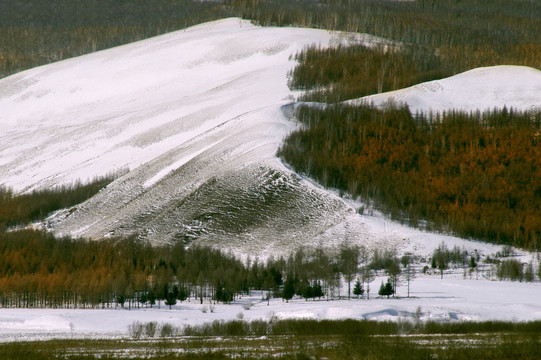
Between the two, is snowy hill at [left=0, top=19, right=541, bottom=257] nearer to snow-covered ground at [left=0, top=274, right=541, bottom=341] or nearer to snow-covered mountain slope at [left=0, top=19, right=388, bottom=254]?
snow-covered mountain slope at [left=0, top=19, right=388, bottom=254]

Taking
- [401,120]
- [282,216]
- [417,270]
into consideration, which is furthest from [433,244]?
[401,120]

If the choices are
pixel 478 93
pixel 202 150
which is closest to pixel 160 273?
pixel 202 150

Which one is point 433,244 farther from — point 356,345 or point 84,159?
point 84,159

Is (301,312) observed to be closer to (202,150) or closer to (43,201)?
(202,150)

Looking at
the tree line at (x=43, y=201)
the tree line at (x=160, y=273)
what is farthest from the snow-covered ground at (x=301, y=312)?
the tree line at (x=43, y=201)

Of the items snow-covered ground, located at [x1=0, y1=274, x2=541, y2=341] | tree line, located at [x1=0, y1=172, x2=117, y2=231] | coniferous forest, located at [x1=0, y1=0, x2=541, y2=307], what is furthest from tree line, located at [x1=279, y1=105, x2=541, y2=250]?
tree line, located at [x1=0, y1=172, x2=117, y2=231]

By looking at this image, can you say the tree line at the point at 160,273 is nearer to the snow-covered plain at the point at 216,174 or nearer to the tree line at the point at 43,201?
the snow-covered plain at the point at 216,174
